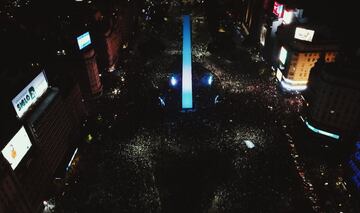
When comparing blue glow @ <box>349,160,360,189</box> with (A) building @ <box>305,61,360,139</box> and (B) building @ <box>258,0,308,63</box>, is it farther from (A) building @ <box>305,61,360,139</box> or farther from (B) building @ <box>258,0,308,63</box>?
(B) building @ <box>258,0,308,63</box>

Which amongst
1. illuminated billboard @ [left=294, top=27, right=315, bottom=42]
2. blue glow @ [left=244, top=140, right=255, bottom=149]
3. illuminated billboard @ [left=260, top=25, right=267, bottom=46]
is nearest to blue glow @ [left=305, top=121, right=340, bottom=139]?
blue glow @ [left=244, top=140, right=255, bottom=149]

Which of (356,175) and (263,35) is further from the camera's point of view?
(263,35)

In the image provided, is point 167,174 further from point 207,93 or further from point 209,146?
point 207,93

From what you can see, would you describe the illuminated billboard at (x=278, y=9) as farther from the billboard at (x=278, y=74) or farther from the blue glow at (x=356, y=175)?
the blue glow at (x=356, y=175)

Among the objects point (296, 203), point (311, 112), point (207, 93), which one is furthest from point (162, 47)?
point (296, 203)

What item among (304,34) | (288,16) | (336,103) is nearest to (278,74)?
(304,34)

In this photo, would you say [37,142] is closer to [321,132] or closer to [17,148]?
[17,148]
